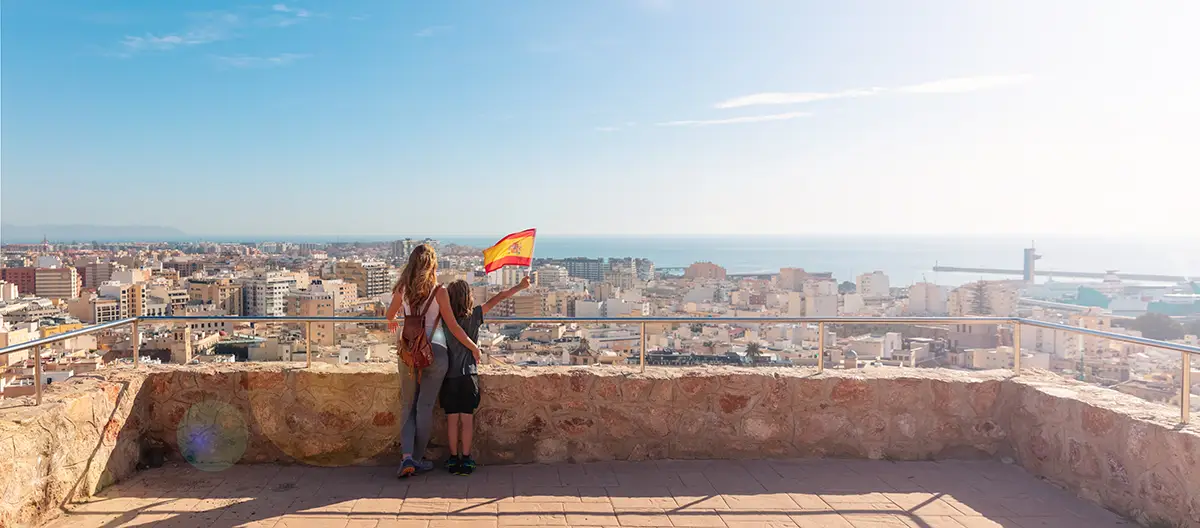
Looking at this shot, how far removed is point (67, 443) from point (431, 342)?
6.74 ft

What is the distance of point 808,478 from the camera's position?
4555 millimetres

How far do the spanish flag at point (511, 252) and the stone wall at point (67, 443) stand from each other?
248 cm

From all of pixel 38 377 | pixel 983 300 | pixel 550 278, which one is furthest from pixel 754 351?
pixel 550 278

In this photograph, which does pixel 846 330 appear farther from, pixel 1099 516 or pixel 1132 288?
pixel 1132 288

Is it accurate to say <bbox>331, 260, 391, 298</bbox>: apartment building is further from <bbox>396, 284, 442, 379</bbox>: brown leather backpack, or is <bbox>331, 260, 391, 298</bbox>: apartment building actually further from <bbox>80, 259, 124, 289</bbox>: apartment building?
<bbox>396, 284, 442, 379</bbox>: brown leather backpack

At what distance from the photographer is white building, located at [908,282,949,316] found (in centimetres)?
1627

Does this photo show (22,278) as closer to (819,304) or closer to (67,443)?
(819,304)

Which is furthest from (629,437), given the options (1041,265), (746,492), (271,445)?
(1041,265)

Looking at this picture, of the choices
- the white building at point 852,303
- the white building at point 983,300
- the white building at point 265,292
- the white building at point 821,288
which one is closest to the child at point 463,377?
the white building at point 852,303

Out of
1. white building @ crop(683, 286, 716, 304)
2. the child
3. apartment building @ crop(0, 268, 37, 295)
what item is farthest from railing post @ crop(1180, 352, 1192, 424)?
apartment building @ crop(0, 268, 37, 295)

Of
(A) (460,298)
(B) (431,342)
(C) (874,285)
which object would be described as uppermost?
(A) (460,298)

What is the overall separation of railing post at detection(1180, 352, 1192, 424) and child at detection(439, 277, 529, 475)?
12.3 feet

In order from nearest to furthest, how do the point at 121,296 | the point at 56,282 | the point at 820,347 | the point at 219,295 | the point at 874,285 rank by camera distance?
the point at 820,347 → the point at 121,296 → the point at 874,285 → the point at 219,295 → the point at 56,282

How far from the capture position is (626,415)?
16.2 ft
